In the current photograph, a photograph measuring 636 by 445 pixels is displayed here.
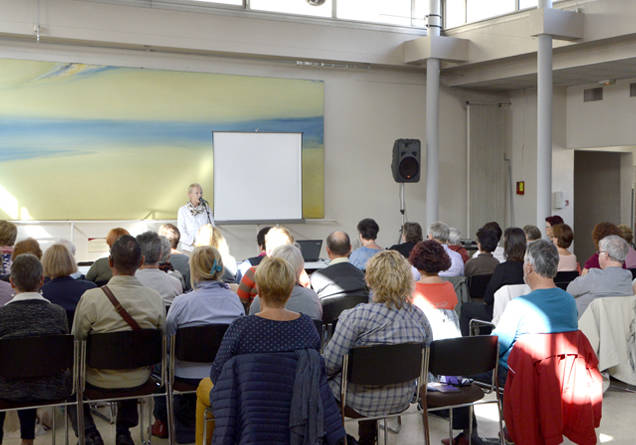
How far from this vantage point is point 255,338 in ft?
9.34

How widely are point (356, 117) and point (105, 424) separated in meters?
6.94

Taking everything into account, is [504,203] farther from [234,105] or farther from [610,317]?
[610,317]

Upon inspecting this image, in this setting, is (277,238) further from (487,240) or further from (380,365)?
(487,240)

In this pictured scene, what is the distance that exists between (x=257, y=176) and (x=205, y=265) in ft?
19.2

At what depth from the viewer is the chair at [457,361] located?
135 inches

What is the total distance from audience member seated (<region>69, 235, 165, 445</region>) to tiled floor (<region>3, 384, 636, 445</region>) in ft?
1.68

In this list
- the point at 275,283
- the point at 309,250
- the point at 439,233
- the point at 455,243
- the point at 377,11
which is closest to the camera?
the point at 275,283

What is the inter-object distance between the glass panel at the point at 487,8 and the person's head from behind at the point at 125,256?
302 inches

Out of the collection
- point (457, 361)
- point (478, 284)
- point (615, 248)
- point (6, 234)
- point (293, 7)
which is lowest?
point (457, 361)

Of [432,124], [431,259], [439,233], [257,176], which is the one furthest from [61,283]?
[432,124]

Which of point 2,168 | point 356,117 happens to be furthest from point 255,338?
point 356,117

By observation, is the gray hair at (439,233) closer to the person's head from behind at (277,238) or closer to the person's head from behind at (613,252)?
the person's head from behind at (613,252)

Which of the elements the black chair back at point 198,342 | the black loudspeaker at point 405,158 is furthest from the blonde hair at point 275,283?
the black loudspeaker at point 405,158

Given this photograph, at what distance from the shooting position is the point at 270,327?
9.42 feet
